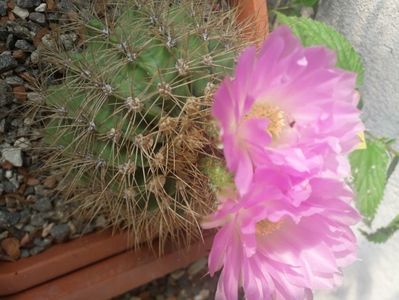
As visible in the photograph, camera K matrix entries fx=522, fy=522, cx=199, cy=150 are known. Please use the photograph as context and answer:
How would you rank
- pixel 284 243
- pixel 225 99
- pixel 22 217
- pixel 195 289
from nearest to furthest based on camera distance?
1. pixel 225 99
2. pixel 284 243
3. pixel 22 217
4. pixel 195 289

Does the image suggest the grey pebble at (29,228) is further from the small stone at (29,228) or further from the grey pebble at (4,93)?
the grey pebble at (4,93)

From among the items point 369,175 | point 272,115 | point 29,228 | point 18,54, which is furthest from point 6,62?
point 369,175

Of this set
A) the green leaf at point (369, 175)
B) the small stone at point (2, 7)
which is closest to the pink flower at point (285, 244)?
the green leaf at point (369, 175)

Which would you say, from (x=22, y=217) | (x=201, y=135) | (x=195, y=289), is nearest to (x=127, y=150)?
(x=201, y=135)

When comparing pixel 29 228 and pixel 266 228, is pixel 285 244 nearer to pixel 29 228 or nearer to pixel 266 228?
pixel 266 228

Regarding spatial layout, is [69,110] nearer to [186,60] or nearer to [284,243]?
[186,60]
